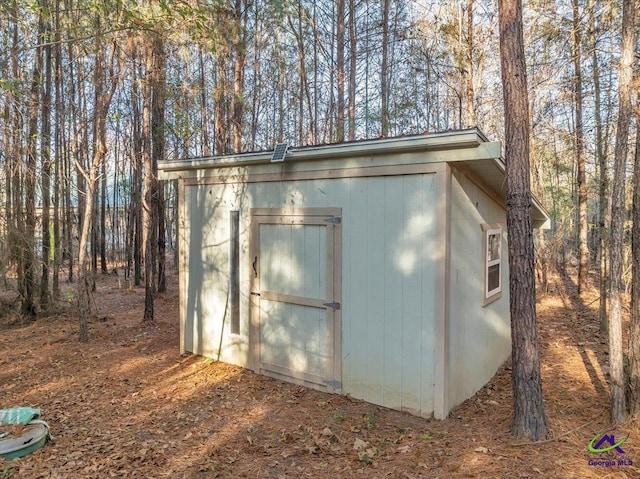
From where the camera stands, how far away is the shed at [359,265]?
155 inches

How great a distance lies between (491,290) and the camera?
5.26m

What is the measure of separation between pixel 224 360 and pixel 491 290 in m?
3.64

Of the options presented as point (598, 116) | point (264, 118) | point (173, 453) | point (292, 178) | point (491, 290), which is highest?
point (264, 118)

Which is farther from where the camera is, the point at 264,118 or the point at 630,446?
the point at 264,118

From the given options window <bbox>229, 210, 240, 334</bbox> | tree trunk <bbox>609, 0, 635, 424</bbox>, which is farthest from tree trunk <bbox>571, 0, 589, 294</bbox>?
window <bbox>229, 210, 240, 334</bbox>

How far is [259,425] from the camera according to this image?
3932 mm

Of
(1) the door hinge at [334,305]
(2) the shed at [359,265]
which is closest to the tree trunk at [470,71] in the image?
(2) the shed at [359,265]

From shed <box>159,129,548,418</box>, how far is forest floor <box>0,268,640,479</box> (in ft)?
1.03

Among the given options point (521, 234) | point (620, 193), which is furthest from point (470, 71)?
point (521, 234)

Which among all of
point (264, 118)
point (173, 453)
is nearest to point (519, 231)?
point (173, 453)

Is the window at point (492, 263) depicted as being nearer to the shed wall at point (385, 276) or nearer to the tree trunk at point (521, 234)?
the shed wall at point (385, 276)

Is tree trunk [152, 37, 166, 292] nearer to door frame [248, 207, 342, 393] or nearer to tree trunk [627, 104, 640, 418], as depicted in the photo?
door frame [248, 207, 342, 393]

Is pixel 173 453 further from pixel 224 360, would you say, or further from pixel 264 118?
pixel 264 118

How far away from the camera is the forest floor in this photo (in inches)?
122
